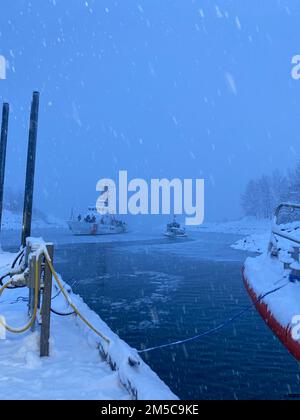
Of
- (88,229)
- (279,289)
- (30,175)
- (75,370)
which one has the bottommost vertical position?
(75,370)

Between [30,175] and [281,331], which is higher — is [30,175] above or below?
above

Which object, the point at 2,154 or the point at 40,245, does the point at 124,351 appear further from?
the point at 2,154

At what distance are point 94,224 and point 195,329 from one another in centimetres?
6338

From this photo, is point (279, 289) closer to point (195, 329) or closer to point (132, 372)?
point (132, 372)

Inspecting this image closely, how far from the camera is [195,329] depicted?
10195mm

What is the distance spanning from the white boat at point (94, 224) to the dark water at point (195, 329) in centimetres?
5057

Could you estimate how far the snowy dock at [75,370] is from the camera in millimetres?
4559

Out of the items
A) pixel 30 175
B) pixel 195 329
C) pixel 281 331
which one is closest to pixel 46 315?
pixel 281 331

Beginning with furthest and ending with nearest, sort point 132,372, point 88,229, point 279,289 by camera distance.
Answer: point 88,229 → point 279,289 → point 132,372

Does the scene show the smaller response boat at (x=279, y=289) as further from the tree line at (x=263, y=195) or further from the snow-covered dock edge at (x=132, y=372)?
the tree line at (x=263, y=195)

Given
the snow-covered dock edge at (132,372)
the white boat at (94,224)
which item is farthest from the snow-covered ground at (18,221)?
the snow-covered dock edge at (132,372)

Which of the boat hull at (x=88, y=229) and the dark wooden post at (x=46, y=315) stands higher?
the boat hull at (x=88, y=229)

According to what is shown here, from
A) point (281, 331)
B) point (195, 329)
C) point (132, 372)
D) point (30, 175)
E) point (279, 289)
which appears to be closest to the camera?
point (132, 372)
